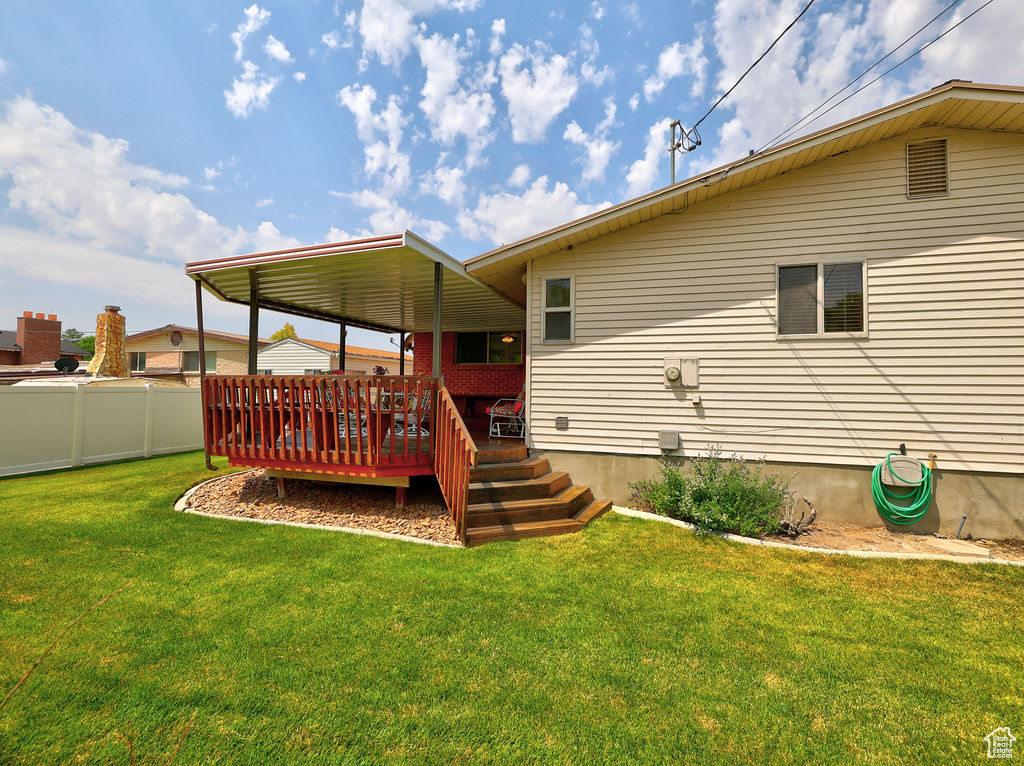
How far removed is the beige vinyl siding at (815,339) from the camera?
16.1ft

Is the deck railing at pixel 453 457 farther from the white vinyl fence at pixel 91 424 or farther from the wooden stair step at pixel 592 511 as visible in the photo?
the white vinyl fence at pixel 91 424

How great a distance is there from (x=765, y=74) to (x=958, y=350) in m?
4.92

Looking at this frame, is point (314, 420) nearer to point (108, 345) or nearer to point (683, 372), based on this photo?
point (683, 372)

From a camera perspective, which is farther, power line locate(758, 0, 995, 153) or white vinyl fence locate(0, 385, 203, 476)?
white vinyl fence locate(0, 385, 203, 476)

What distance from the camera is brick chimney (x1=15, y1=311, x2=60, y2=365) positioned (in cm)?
2595

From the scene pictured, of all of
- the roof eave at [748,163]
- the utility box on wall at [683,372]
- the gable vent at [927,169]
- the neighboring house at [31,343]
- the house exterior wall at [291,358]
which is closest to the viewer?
the roof eave at [748,163]

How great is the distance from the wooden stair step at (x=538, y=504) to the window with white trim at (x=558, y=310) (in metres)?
2.30

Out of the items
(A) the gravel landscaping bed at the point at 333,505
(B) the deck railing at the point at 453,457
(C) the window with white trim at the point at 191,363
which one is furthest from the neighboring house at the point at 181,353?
(B) the deck railing at the point at 453,457

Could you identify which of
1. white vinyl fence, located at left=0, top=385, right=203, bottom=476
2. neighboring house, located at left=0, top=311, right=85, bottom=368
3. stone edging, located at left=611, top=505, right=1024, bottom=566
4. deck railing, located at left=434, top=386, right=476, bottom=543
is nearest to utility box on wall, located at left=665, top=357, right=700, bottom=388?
stone edging, located at left=611, top=505, right=1024, bottom=566

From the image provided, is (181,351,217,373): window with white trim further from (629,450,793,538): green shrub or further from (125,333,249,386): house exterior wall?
(629,450,793,538): green shrub

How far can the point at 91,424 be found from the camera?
8664 millimetres

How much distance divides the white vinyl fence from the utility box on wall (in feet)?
36.3

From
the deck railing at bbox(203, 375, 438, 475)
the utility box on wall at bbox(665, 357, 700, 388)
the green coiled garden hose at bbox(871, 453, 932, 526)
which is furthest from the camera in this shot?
the utility box on wall at bbox(665, 357, 700, 388)

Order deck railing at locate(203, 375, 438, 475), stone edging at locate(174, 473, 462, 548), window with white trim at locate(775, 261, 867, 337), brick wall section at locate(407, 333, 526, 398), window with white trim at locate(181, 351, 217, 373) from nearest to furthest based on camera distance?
stone edging at locate(174, 473, 462, 548), deck railing at locate(203, 375, 438, 475), window with white trim at locate(775, 261, 867, 337), brick wall section at locate(407, 333, 526, 398), window with white trim at locate(181, 351, 217, 373)
